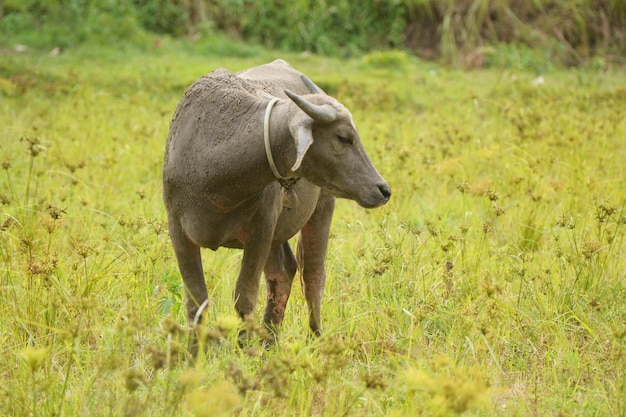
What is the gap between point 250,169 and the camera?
11.7ft

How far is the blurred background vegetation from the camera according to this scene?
1220 centimetres

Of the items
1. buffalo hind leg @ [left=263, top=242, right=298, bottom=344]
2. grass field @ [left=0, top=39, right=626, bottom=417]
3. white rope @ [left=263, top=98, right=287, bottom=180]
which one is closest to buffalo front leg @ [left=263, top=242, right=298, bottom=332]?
buffalo hind leg @ [left=263, top=242, right=298, bottom=344]

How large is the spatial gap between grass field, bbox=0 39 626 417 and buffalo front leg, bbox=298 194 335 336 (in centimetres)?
9

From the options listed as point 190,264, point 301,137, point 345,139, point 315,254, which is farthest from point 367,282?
point 301,137

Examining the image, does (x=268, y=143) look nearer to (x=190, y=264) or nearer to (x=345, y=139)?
(x=345, y=139)

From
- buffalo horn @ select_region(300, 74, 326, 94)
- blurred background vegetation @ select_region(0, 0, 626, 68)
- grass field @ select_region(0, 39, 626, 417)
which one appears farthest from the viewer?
blurred background vegetation @ select_region(0, 0, 626, 68)

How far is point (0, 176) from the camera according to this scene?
21.5 ft

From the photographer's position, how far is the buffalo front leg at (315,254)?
14.5 ft

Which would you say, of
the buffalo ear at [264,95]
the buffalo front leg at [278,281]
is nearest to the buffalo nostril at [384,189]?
the buffalo ear at [264,95]

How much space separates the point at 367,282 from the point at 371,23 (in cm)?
909

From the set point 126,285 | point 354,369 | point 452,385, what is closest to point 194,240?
point 126,285

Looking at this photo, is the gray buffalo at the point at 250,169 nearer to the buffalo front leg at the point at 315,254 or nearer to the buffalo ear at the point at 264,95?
the buffalo ear at the point at 264,95

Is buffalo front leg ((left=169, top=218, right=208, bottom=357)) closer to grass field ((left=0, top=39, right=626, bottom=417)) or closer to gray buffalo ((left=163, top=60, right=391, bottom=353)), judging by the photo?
gray buffalo ((left=163, top=60, right=391, bottom=353))

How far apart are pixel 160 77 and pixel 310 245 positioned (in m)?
6.09
